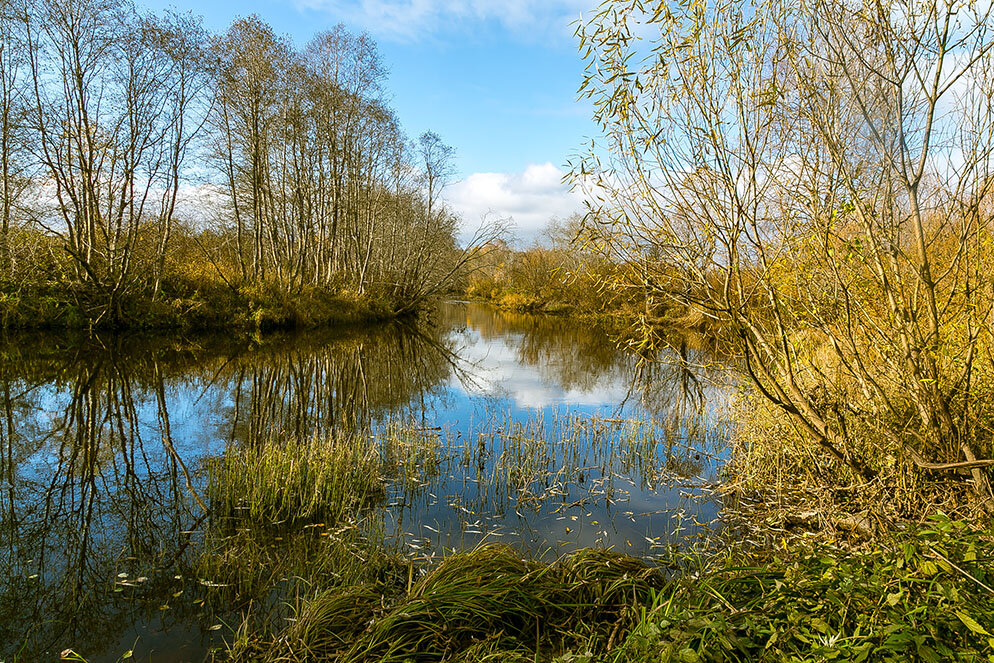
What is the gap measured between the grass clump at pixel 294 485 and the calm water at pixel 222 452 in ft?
0.78

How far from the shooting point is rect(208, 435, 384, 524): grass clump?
5.54 m

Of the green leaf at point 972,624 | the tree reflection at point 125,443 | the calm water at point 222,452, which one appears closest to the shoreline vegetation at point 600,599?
the green leaf at point 972,624

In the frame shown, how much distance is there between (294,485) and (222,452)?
7.14 feet

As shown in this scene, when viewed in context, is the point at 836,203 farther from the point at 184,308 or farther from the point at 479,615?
the point at 184,308

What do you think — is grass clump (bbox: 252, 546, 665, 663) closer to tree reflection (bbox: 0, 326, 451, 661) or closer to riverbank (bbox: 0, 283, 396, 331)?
tree reflection (bbox: 0, 326, 451, 661)

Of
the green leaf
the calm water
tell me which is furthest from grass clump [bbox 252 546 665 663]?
the green leaf

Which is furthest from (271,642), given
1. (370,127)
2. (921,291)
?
(370,127)

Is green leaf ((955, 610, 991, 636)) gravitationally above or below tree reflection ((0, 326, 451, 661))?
above

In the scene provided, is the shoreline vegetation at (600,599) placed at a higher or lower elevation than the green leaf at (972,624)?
lower

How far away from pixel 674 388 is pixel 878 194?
9.84m

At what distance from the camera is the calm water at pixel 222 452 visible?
13.2 feet

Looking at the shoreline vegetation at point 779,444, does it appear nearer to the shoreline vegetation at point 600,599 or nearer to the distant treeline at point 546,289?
the shoreline vegetation at point 600,599

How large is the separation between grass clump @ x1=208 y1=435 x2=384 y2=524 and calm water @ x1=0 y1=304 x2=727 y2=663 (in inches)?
9.4

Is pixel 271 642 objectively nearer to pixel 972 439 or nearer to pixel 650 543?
pixel 650 543
